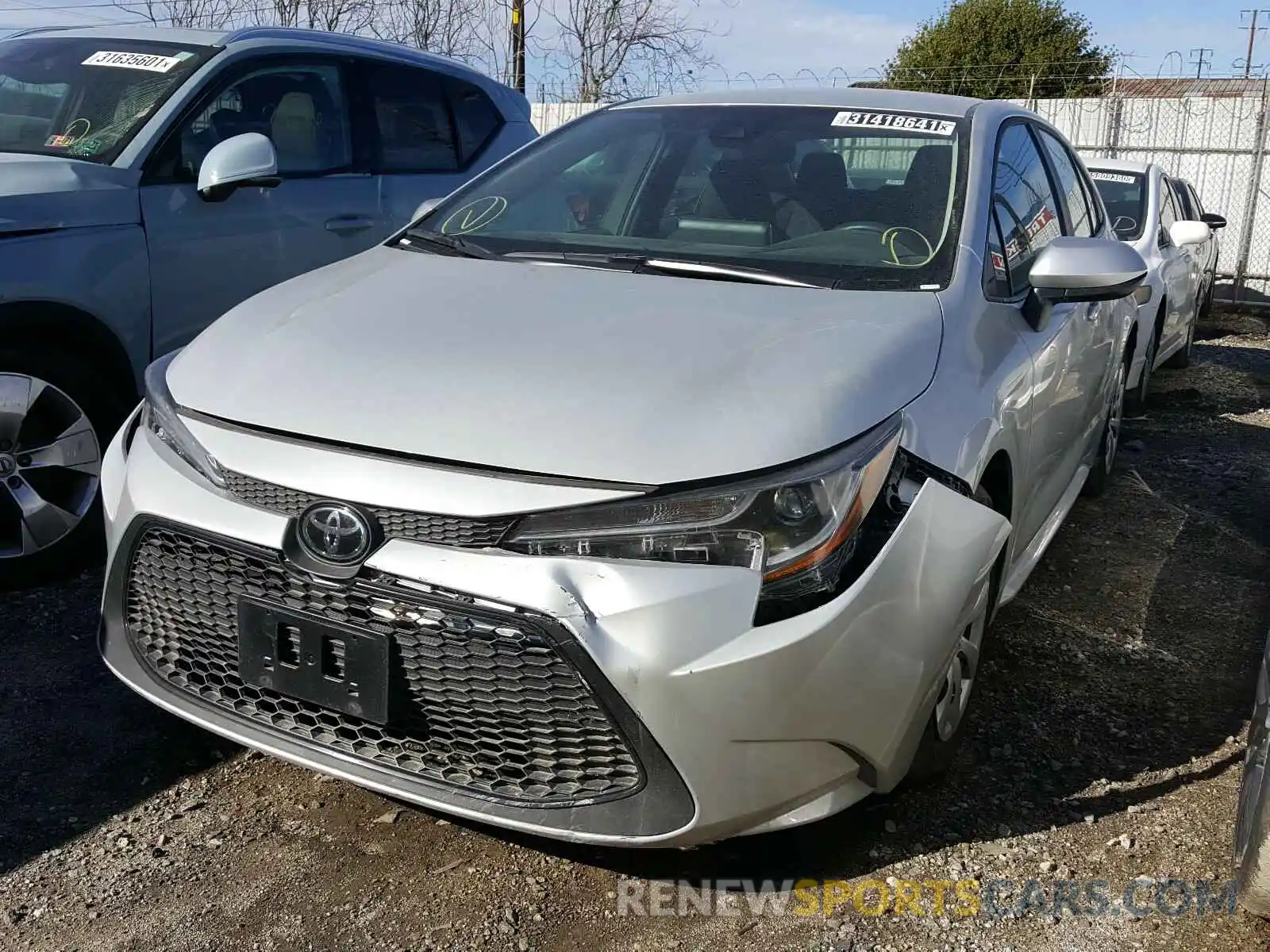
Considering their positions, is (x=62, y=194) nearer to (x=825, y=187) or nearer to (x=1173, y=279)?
(x=825, y=187)

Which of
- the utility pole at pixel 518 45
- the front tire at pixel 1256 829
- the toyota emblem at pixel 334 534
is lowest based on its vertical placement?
the front tire at pixel 1256 829

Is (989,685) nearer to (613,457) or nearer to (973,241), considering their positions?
A: (973,241)

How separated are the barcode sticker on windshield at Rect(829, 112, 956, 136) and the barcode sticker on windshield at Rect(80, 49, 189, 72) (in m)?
2.48

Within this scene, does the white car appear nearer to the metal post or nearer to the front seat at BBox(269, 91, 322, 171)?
the front seat at BBox(269, 91, 322, 171)

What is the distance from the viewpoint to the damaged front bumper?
204 centimetres

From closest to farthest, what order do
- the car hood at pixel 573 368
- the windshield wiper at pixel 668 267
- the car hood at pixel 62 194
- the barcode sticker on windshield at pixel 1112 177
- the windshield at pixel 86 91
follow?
the car hood at pixel 573 368
the windshield wiper at pixel 668 267
the car hood at pixel 62 194
the windshield at pixel 86 91
the barcode sticker on windshield at pixel 1112 177

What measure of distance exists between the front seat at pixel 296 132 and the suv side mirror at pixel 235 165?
0.50 metres

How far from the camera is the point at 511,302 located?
275 centimetres

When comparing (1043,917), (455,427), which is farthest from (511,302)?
(1043,917)

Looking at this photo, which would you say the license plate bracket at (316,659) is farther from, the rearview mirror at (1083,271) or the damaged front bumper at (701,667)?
the rearview mirror at (1083,271)

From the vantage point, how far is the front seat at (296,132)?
4.64 metres

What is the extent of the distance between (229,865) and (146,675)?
17.0 inches

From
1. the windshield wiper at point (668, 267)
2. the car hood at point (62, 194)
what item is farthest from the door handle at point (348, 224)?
the windshield wiper at point (668, 267)

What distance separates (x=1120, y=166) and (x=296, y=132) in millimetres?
5963
